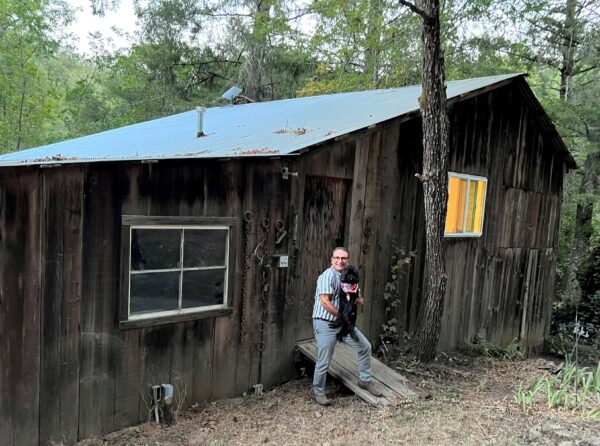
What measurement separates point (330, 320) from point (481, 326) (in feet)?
16.4

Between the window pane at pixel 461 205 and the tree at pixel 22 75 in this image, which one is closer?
the window pane at pixel 461 205

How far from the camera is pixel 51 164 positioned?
12.5 feet

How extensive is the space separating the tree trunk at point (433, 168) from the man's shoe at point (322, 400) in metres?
1.86

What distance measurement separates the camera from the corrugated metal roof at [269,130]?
492 cm

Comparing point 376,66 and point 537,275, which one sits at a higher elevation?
point 376,66

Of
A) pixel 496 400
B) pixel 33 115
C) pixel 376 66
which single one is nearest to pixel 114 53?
pixel 33 115

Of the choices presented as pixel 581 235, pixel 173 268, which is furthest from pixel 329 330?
pixel 581 235

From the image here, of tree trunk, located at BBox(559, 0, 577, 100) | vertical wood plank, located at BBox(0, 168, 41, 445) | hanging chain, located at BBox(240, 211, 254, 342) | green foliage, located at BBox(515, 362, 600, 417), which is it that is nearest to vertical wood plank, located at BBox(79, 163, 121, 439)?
vertical wood plank, located at BBox(0, 168, 41, 445)

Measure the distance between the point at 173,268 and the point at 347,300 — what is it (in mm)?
1885

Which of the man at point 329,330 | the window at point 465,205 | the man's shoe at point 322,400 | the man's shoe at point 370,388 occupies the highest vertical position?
the window at point 465,205

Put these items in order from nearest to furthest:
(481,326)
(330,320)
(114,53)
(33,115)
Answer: (330,320) → (481,326) → (33,115) → (114,53)

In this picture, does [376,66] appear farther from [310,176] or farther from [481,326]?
[310,176]

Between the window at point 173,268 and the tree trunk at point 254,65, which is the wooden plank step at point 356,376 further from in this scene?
the tree trunk at point 254,65

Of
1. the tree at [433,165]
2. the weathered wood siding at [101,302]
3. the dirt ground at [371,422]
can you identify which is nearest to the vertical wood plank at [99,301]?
the weathered wood siding at [101,302]
